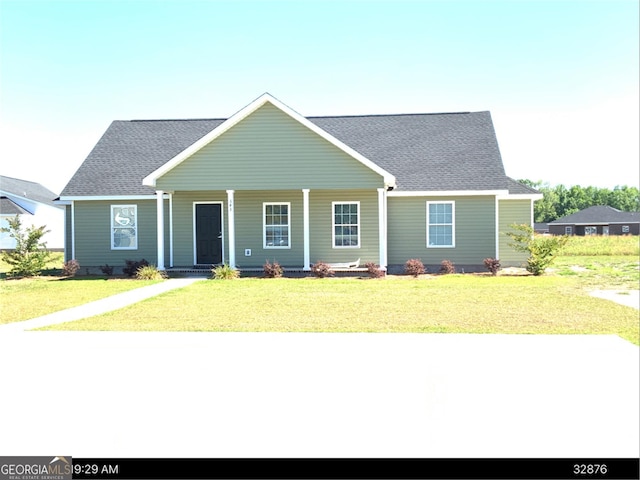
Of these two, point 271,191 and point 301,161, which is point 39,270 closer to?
point 271,191

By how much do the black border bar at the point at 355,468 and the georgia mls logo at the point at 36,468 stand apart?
0.07 m

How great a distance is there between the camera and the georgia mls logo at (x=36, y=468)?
3.77 m

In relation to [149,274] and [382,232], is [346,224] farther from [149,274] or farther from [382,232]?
[149,274]

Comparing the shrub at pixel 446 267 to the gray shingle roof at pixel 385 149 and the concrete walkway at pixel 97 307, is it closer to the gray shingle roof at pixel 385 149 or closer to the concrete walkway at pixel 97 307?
the gray shingle roof at pixel 385 149

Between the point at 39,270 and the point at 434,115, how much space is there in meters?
17.8

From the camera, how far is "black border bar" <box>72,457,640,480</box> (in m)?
3.80

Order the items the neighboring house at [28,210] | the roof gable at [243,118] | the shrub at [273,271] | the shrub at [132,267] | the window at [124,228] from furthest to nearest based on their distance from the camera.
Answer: the neighboring house at [28,210] → the window at [124,228] → the shrub at [132,267] → the roof gable at [243,118] → the shrub at [273,271]

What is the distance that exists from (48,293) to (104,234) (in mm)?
6433

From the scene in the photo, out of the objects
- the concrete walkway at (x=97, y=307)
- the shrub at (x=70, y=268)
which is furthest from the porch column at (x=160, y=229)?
the shrub at (x=70, y=268)

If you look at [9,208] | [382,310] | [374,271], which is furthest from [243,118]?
[9,208]

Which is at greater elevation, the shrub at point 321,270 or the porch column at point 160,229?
the porch column at point 160,229

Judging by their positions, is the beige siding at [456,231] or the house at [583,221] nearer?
the beige siding at [456,231]

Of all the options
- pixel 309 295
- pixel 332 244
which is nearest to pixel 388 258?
pixel 332 244

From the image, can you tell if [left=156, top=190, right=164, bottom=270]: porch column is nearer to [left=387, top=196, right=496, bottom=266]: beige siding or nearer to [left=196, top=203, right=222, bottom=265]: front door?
[left=196, top=203, right=222, bottom=265]: front door
